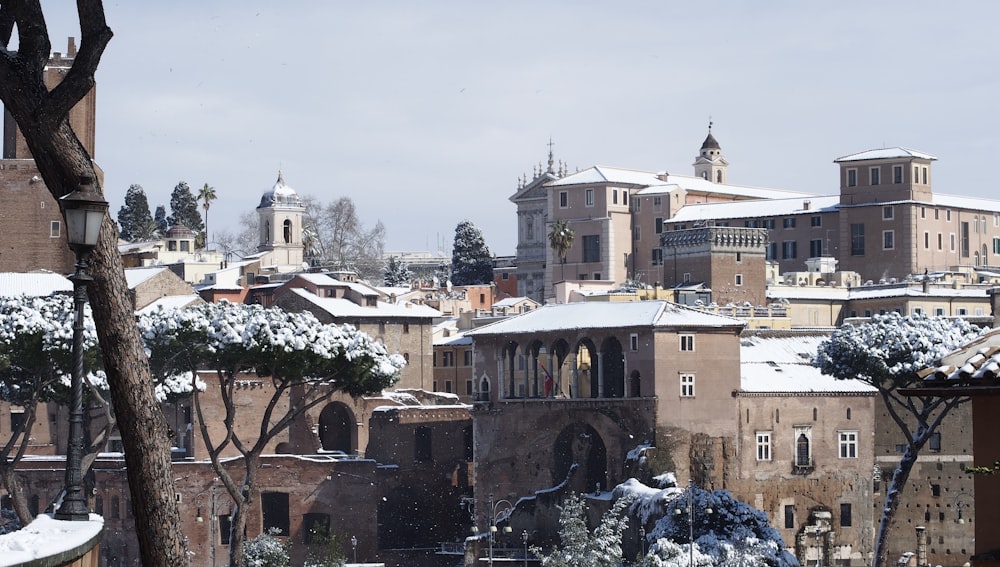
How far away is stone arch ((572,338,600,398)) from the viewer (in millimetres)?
70875

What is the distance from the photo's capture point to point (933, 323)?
66.6 m

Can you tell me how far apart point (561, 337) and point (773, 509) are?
10.3m

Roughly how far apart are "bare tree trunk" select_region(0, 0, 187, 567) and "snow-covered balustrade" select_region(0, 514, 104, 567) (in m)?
0.49

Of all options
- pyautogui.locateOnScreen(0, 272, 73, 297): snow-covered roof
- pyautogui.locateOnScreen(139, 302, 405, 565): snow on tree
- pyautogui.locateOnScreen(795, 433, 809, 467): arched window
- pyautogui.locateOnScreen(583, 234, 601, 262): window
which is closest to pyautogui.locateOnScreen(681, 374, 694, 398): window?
pyautogui.locateOnScreen(795, 433, 809, 467): arched window

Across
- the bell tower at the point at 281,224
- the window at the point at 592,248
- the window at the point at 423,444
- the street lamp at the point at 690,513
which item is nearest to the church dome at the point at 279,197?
the bell tower at the point at 281,224

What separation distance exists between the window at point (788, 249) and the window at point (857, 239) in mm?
3869

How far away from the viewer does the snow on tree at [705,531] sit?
5334 centimetres

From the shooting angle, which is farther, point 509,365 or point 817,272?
point 817,272

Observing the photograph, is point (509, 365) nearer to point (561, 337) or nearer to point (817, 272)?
point (561, 337)

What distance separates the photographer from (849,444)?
69125 mm

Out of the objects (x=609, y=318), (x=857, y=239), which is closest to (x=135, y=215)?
(x=857, y=239)

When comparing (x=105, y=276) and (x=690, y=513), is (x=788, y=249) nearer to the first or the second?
(x=690, y=513)

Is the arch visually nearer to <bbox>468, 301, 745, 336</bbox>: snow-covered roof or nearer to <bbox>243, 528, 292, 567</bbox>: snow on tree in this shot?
<bbox>468, 301, 745, 336</bbox>: snow-covered roof

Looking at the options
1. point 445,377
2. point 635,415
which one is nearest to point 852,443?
point 635,415
